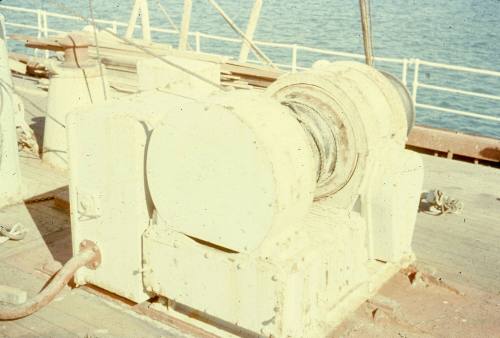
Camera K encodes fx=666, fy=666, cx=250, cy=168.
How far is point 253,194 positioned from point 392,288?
198 centimetres

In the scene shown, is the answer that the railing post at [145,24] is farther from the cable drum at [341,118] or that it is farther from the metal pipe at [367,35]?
the cable drum at [341,118]

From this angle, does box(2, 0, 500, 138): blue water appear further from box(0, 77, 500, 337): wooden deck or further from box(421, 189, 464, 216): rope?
box(0, 77, 500, 337): wooden deck

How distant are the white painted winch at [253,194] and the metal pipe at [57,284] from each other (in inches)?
2.7

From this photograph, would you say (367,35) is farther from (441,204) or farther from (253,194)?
(253,194)

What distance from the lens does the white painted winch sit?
3787 mm

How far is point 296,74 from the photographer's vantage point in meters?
4.97

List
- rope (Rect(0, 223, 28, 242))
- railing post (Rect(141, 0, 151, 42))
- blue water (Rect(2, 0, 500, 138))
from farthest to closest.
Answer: blue water (Rect(2, 0, 500, 138))
railing post (Rect(141, 0, 151, 42))
rope (Rect(0, 223, 28, 242))

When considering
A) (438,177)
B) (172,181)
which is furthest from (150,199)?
(438,177)

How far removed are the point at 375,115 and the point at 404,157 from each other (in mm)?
522

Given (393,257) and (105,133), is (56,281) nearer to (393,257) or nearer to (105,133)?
(105,133)

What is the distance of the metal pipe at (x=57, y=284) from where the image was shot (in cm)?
441

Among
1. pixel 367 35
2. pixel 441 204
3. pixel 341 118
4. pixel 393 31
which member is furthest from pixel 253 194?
pixel 393 31

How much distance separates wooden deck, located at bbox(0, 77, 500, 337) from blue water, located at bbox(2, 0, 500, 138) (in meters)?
18.9

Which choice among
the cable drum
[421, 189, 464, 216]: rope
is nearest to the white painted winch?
the cable drum
